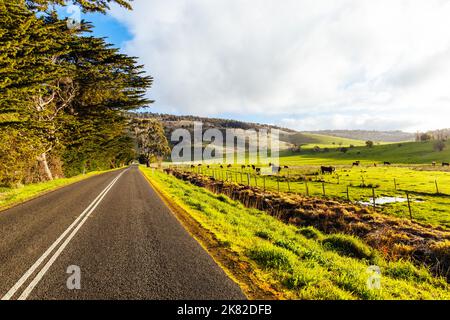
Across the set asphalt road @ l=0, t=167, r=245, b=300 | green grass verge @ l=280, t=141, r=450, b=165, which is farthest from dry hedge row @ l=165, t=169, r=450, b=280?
green grass verge @ l=280, t=141, r=450, b=165

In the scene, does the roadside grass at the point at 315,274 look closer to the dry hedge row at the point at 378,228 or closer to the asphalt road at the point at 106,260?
the asphalt road at the point at 106,260

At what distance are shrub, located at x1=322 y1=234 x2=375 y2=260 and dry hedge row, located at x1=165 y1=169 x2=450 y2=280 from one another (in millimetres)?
772

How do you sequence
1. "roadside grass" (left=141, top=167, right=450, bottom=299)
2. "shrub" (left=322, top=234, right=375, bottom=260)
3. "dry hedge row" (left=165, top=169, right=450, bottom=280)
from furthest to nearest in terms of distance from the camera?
1. "dry hedge row" (left=165, top=169, right=450, bottom=280)
2. "shrub" (left=322, top=234, right=375, bottom=260)
3. "roadside grass" (left=141, top=167, right=450, bottom=299)

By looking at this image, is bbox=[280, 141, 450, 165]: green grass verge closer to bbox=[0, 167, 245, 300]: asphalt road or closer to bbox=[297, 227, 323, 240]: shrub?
bbox=[297, 227, 323, 240]: shrub

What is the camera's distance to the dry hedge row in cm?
944

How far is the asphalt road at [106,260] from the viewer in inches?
167

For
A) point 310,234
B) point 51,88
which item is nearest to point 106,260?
point 310,234

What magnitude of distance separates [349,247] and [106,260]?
316 inches

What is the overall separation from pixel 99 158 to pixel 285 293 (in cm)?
5139

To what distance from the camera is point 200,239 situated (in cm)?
714

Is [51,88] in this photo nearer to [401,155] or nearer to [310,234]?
[310,234]

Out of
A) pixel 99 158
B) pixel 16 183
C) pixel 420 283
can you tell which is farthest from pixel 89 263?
pixel 99 158

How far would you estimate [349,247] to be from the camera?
942 centimetres
